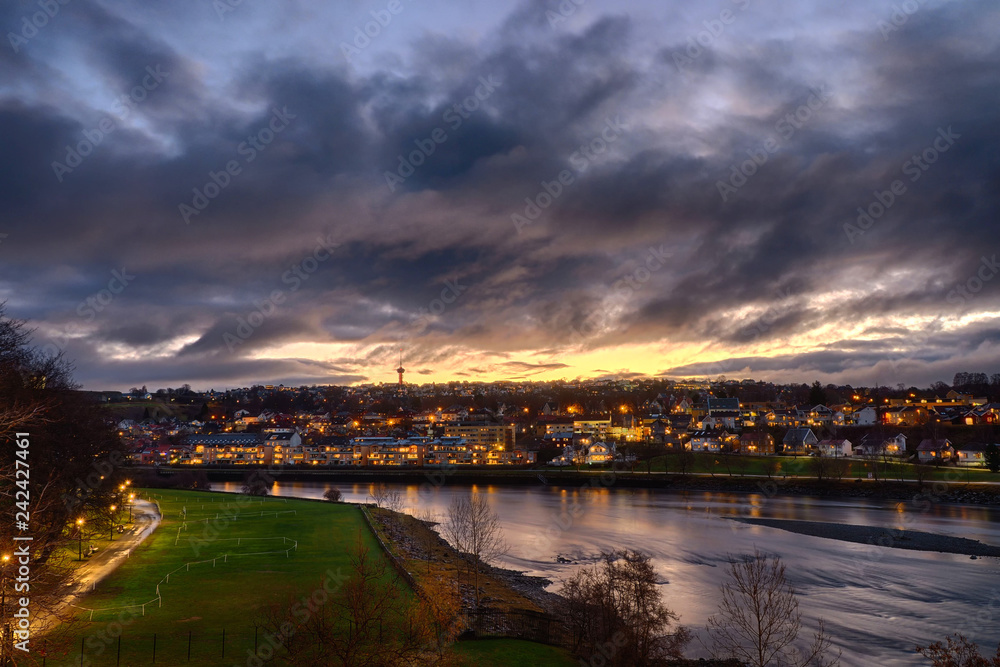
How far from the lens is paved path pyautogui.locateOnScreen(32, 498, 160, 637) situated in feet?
54.0

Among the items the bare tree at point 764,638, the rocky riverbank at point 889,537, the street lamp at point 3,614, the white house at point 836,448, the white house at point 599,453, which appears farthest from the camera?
the white house at point 599,453

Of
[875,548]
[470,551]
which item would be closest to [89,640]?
[470,551]

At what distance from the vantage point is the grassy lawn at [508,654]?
54.7ft

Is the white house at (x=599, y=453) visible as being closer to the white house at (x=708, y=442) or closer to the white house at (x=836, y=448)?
the white house at (x=708, y=442)

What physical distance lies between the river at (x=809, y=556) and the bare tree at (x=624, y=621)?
11.1 feet

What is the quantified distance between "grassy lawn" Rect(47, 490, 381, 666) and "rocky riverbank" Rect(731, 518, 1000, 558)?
27.9 metres

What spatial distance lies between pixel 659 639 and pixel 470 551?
18939 mm

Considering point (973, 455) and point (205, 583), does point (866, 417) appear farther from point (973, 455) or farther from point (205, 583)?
point (205, 583)

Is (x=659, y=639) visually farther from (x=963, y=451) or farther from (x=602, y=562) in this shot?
(x=963, y=451)

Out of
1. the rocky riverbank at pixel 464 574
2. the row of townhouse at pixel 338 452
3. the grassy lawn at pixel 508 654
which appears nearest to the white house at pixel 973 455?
the row of townhouse at pixel 338 452

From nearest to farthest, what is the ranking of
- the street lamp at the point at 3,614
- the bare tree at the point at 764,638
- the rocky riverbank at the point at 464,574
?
the street lamp at the point at 3,614 < the bare tree at the point at 764,638 < the rocky riverbank at the point at 464,574

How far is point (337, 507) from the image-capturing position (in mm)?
50750

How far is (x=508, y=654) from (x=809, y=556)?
23438mm

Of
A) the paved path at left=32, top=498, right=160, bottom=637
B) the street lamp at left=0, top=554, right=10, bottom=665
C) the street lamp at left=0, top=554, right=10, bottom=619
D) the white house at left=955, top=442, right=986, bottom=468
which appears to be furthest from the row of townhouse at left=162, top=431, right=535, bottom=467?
the street lamp at left=0, top=554, right=10, bottom=619
